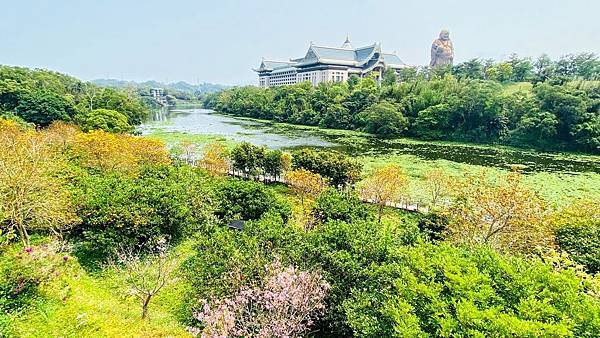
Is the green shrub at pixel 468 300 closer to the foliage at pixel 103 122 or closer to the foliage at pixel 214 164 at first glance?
the foliage at pixel 214 164

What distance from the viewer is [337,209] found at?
1320 cm

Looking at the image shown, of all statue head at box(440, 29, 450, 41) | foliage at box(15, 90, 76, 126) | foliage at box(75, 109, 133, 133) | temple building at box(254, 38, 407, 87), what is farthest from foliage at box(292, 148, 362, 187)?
statue head at box(440, 29, 450, 41)

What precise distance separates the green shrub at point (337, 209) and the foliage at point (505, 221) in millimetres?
3236

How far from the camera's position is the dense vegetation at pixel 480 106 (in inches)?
1588

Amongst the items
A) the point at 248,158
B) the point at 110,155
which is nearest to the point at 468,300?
the point at 110,155

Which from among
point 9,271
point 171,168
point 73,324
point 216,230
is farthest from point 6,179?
point 171,168

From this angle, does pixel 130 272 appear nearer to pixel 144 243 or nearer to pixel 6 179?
pixel 144 243

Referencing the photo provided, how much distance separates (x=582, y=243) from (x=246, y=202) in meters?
11.4

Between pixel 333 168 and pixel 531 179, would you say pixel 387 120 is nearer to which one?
pixel 531 179

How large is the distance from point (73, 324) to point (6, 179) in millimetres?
5234

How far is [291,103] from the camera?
70.6 meters

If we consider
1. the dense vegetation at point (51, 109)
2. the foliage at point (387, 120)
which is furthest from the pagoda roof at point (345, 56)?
the dense vegetation at point (51, 109)

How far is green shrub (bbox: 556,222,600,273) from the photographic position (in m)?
10.1

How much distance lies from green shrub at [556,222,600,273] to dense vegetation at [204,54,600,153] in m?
33.2
